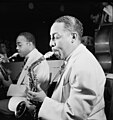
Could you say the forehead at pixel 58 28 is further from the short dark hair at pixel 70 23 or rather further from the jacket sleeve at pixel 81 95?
the jacket sleeve at pixel 81 95

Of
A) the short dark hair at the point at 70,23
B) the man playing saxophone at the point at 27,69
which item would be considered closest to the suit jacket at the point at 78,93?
the short dark hair at the point at 70,23

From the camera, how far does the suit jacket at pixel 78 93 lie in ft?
4.18

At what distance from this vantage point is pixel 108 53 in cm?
281

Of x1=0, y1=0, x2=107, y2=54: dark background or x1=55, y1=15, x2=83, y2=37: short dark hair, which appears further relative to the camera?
x1=0, y1=0, x2=107, y2=54: dark background

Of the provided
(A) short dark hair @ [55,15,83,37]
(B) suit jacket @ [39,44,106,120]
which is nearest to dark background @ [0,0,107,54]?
(A) short dark hair @ [55,15,83,37]

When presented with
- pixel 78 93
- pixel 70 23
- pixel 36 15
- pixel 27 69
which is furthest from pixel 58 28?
pixel 36 15

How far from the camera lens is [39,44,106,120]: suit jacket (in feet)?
4.18

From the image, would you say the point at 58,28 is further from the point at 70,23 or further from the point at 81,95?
the point at 81,95

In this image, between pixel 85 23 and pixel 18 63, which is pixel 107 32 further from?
pixel 85 23

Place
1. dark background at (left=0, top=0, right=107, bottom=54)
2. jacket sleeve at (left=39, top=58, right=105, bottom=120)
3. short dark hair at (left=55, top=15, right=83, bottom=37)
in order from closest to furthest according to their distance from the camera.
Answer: jacket sleeve at (left=39, top=58, right=105, bottom=120), short dark hair at (left=55, top=15, right=83, bottom=37), dark background at (left=0, top=0, right=107, bottom=54)

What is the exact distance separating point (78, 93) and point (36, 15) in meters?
4.96

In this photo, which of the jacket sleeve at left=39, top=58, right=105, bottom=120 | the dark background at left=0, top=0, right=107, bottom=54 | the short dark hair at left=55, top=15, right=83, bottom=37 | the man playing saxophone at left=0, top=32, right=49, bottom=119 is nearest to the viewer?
the jacket sleeve at left=39, top=58, right=105, bottom=120

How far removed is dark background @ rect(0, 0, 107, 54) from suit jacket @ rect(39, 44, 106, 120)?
3.98 m

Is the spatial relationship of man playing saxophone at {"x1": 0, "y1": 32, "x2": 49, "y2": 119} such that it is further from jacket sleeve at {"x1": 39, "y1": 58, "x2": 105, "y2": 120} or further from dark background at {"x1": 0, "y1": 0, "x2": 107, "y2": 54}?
dark background at {"x1": 0, "y1": 0, "x2": 107, "y2": 54}
